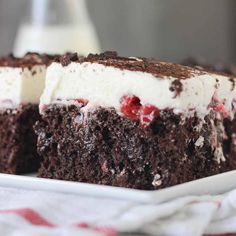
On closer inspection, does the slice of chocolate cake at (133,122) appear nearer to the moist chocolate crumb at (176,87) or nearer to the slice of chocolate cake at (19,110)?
the moist chocolate crumb at (176,87)

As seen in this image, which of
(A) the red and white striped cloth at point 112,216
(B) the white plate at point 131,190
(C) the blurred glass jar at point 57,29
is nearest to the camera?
(A) the red and white striped cloth at point 112,216

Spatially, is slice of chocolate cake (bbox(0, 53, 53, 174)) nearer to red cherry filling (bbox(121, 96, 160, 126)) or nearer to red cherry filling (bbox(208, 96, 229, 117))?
red cherry filling (bbox(121, 96, 160, 126))

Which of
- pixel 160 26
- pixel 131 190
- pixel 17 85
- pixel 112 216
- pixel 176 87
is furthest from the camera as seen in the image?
pixel 160 26

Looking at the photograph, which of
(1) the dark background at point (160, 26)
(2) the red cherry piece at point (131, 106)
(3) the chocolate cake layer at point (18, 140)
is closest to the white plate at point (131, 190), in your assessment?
(2) the red cherry piece at point (131, 106)

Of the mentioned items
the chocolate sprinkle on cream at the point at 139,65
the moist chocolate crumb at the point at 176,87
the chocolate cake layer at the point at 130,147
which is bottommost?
the chocolate cake layer at the point at 130,147

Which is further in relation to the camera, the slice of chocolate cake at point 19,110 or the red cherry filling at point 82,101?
the slice of chocolate cake at point 19,110

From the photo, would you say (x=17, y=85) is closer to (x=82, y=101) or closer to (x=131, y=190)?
(x=82, y=101)

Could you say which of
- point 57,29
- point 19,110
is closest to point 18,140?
point 19,110

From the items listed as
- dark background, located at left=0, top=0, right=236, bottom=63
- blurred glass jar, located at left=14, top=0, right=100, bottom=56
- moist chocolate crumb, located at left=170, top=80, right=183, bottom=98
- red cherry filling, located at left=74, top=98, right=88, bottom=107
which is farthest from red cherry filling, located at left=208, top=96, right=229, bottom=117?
dark background, located at left=0, top=0, right=236, bottom=63
